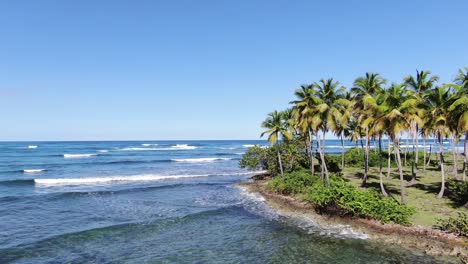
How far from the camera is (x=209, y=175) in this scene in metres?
51.0

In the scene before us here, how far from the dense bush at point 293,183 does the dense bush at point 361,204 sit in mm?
5794

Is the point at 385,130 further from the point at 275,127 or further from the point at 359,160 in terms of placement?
the point at 359,160

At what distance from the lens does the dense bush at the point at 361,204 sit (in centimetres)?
1939

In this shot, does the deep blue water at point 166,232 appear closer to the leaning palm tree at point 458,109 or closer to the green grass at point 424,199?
the green grass at point 424,199

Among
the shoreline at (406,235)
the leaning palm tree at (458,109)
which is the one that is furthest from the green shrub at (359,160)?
the shoreline at (406,235)

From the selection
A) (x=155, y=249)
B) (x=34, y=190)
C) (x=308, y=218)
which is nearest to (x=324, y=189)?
(x=308, y=218)

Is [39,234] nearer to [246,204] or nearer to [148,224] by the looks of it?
[148,224]

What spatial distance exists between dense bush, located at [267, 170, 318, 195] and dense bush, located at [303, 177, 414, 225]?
5.79 m

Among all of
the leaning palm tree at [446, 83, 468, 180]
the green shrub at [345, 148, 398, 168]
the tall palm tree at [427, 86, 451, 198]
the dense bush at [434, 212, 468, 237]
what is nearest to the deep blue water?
the dense bush at [434, 212, 468, 237]

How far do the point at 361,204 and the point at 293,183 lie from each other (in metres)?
10.1

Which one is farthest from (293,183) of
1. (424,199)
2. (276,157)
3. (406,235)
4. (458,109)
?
(458,109)

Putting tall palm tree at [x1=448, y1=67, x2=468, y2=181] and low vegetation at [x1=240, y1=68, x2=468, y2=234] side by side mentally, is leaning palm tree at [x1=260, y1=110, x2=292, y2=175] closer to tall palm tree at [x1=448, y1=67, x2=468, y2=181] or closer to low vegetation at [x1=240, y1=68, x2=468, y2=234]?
low vegetation at [x1=240, y1=68, x2=468, y2=234]

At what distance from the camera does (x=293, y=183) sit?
30.0 m

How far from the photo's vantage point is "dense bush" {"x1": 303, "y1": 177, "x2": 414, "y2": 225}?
19394mm
